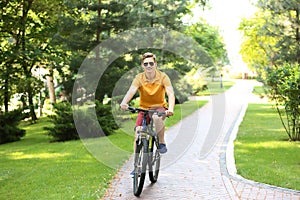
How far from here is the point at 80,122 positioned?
45.4 ft

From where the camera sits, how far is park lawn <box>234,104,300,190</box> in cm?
765

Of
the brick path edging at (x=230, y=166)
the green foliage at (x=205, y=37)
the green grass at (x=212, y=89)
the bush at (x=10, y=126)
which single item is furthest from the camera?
the green grass at (x=212, y=89)

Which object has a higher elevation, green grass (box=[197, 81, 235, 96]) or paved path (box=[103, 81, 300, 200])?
green grass (box=[197, 81, 235, 96])

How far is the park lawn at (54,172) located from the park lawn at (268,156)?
280cm

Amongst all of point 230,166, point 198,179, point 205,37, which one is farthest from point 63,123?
point 205,37

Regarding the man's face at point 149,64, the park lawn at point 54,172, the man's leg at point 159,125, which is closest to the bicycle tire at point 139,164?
the man's leg at point 159,125

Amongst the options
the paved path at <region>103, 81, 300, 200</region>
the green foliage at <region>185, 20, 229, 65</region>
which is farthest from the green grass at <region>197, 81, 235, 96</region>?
the paved path at <region>103, 81, 300, 200</region>

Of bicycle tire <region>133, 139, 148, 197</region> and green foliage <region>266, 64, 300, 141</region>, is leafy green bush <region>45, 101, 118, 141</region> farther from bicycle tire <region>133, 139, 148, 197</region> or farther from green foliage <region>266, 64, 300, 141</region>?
bicycle tire <region>133, 139, 148, 197</region>

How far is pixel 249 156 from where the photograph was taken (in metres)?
9.98

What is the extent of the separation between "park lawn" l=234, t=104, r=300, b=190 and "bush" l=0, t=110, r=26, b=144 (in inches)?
322

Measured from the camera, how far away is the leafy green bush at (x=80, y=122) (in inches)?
544

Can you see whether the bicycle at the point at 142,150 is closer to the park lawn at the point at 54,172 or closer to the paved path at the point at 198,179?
the paved path at the point at 198,179

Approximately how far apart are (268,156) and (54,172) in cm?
505

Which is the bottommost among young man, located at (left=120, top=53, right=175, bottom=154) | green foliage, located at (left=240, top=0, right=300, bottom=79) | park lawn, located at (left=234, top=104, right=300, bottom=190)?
park lawn, located at (left=234, top=104, right=300, bottom=190)
